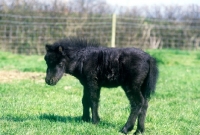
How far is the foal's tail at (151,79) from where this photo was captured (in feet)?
19.7

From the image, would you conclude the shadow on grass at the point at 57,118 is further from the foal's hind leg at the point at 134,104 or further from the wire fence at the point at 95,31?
the wire fence at the point at 95,31

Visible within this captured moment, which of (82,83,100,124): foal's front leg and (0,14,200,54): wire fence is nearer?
(82,83,100,124): foal's front leg

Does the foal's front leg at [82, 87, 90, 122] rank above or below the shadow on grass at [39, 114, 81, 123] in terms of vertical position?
above

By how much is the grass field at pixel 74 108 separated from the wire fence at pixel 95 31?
24.2 feet

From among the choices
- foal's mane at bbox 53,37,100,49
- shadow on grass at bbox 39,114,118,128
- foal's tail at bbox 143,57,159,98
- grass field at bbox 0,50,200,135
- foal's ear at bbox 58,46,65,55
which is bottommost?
grass field at bbox 0,50,200,135

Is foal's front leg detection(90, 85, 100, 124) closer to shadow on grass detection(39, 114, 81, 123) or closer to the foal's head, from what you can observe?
shadow on grass detection(39, 114, 81, 123)

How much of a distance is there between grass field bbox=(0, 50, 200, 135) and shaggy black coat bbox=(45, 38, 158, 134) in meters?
0.42

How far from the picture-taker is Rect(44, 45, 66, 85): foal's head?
252 inches

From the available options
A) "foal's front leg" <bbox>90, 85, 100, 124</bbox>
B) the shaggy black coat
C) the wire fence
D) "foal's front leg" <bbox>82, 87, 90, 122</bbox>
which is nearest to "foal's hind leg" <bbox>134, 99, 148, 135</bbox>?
the shaggy black coat

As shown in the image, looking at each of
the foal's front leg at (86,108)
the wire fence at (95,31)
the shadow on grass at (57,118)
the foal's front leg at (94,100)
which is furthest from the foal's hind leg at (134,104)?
the wire fence at (95,31)

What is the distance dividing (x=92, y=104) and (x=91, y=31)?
1408 cm

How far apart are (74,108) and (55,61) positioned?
1495mm

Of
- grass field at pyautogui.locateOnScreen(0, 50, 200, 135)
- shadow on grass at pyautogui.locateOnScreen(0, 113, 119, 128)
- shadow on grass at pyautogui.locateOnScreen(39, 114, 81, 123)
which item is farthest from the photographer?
shadow on grass at pyautogui.locateOnScreen(39, 114, 81, 123)

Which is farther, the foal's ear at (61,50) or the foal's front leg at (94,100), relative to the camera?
the foal's ear at (61,50)
